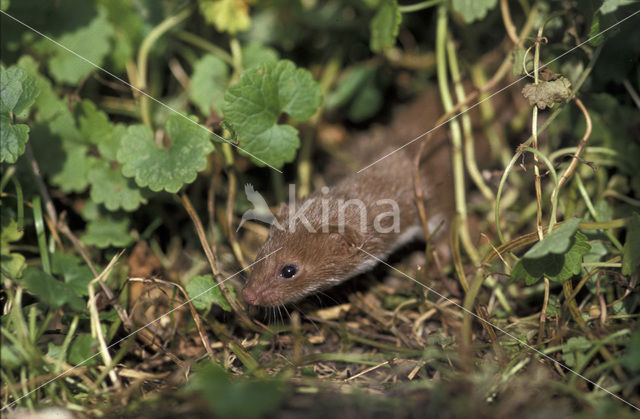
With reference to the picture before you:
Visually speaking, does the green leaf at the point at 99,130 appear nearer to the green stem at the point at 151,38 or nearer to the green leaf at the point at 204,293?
the green stem at the point at 151,38

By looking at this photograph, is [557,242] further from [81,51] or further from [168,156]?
[81,51]

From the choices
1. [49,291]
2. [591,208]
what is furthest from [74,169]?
[591,208]

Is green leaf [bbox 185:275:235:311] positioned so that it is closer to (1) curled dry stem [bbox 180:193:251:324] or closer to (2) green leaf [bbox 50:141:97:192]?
(1) curled dry stem [bbox 180:193:251:324]

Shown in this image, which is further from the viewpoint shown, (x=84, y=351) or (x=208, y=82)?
(x=208, y=82)

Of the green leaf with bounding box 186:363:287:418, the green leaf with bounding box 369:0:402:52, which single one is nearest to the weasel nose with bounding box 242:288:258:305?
the green leaf with bounding box 186:363:287:418

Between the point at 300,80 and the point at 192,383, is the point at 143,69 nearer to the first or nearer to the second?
the point at 300,80

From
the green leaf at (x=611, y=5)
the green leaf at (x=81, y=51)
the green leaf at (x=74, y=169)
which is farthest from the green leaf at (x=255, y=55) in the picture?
the green leaf at (x=611, y=5)
